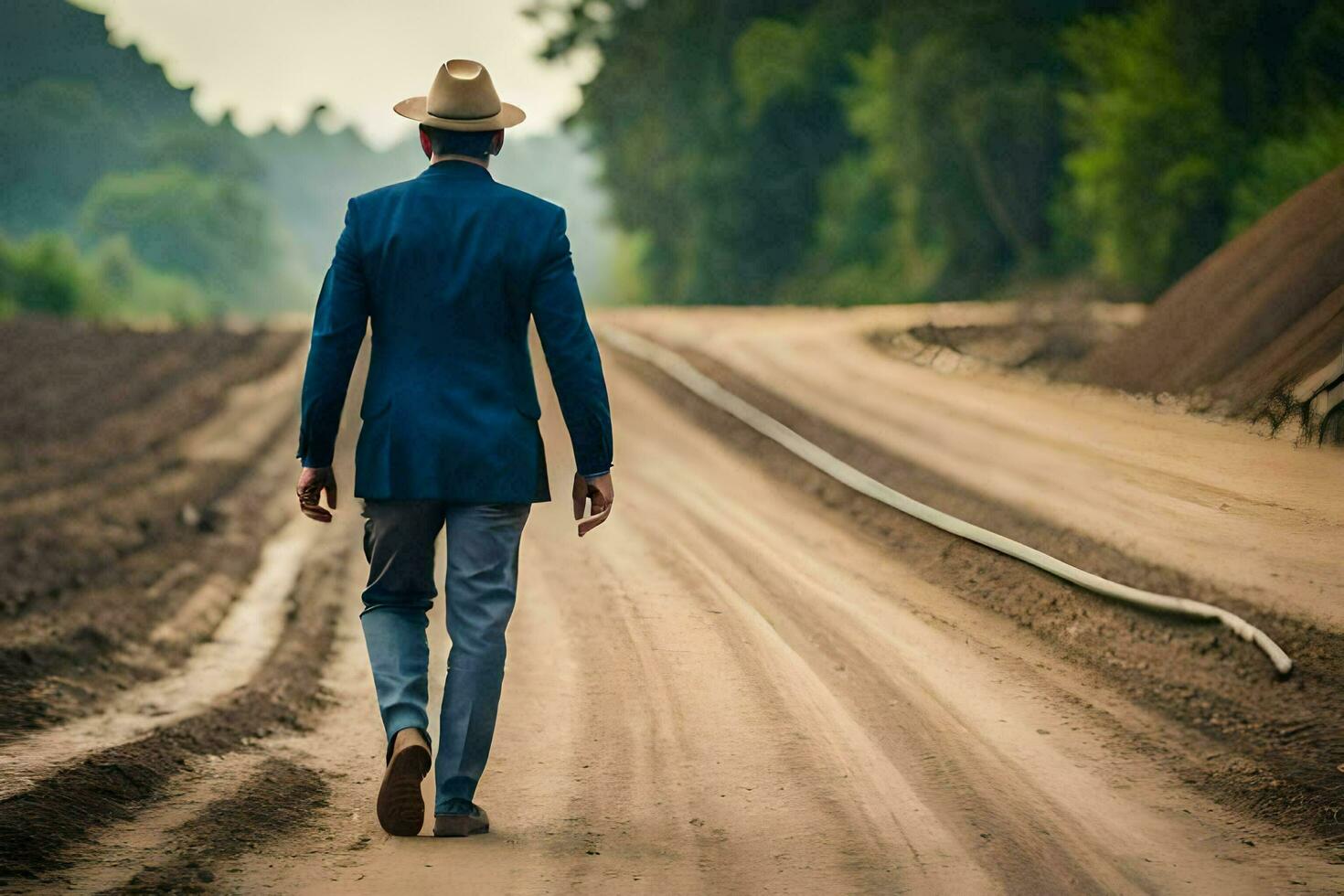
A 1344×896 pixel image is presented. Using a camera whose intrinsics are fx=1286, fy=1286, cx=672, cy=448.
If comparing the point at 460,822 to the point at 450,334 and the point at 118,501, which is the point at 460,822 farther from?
the point at 118,501

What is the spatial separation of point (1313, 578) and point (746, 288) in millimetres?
39587

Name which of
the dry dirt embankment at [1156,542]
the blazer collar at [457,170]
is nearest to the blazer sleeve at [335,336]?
the blazer collar at [457,170]

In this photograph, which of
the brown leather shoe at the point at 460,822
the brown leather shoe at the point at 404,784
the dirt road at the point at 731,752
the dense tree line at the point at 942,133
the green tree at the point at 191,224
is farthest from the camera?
the green tree at the point at 191,224

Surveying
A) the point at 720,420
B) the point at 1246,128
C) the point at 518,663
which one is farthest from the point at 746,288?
the point at 518,663

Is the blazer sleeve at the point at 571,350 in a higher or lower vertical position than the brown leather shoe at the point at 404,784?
higher

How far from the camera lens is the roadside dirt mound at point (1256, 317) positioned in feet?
20.4

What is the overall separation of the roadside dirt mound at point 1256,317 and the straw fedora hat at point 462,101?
4.06 metres

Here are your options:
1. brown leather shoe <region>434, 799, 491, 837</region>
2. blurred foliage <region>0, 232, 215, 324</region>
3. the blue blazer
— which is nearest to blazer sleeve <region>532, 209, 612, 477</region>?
the blue blazer

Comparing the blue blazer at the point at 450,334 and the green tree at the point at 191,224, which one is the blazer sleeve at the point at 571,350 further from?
the green tree at the point at 191,224

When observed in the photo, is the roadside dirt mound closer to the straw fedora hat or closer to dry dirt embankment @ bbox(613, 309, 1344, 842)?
dry dirt embankment @ bbox(613, 309, 1344, 842)

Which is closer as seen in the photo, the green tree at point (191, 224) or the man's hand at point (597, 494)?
the man's hand at point (597, 494)

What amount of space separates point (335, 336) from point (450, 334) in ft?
1.11

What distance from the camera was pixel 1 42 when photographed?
567 inches

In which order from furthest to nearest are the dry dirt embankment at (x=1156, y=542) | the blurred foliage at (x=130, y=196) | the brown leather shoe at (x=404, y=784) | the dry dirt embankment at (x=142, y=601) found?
the blurred foliage at (x=130, y=196), the dry dirt embankment at (x=1156, y=542), the dry dirt embankment at (x=142, y=601), the brown leather shoe at (x=404, y=784)
